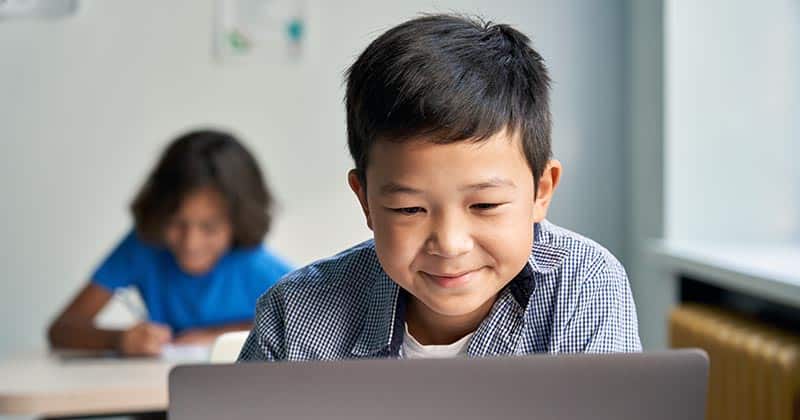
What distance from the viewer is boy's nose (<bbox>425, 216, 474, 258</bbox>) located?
77cm

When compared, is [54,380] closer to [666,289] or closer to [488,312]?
[488,312]

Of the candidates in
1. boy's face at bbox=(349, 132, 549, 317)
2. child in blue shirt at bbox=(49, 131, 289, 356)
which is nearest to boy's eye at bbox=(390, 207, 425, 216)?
boy's face at bbox=(349, 132, 549, 317)

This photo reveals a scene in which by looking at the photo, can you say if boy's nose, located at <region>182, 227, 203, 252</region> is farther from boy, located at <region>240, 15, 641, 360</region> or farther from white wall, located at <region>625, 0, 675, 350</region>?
boy, located at <region>240, 15, 641, 360</region>

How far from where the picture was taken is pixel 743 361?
2131 millimetres

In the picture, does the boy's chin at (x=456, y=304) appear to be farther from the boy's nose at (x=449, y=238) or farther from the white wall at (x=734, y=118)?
the white wall at (x=734, y=118)

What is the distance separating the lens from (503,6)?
46.1 inches

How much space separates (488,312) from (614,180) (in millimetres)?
923

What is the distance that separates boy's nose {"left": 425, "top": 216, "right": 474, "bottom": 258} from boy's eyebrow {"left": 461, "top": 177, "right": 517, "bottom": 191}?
25 mm

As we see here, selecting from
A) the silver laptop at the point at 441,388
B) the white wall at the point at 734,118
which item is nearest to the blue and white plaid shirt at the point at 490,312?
the silver laptop at the point at 441,388

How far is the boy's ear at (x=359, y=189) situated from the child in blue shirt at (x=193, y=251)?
4.01 feet

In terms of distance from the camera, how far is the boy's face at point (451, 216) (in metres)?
0.78

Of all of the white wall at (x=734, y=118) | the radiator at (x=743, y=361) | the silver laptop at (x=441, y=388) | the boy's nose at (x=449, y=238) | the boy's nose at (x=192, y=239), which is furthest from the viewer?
the white wall at (x=734, y=118)

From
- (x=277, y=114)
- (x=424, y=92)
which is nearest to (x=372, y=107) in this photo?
(x=424, y=92)

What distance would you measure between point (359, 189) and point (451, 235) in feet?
0.49
